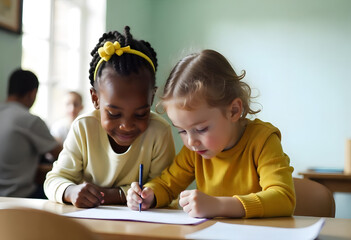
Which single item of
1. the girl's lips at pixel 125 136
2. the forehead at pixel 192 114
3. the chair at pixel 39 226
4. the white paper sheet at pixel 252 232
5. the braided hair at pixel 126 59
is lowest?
the white paper sheet at pixel 252 232

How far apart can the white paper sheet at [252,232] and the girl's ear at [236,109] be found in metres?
0.40

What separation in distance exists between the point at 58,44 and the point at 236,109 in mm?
3036

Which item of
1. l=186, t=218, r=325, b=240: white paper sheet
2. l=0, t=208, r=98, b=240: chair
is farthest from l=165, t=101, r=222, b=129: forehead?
l=0, t=208, r=98, b=240: chair

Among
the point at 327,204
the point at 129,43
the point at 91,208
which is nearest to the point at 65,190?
the point at 91,208

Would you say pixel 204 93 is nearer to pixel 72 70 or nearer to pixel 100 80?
pixel 100 80

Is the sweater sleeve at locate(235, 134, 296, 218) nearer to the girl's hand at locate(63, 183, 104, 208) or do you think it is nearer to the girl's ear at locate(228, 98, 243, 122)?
the girl's ear at locate(228, 98, 243, 122)

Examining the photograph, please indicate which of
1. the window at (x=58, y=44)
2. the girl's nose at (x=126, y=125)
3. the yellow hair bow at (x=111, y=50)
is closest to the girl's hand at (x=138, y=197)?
the girl's nose at (x=126, y=125)

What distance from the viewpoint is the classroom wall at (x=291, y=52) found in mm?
4730

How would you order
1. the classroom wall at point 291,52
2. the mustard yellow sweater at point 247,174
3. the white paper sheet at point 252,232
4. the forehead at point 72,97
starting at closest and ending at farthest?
the white paper sheet at point 252,232 → the mustard yellow sweater at point 247,174 → the forehead at point 72,97 → the classroom wall at point 291,52

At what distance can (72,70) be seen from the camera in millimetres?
4297

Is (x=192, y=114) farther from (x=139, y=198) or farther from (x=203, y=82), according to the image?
(x=139, y=198)

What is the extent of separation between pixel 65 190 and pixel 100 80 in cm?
33

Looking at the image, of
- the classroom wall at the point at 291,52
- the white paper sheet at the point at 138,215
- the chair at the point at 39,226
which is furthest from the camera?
the classroom wall at the point at 291,52

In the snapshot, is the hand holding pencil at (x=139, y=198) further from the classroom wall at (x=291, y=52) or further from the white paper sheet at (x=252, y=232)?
the classroom wall at (x=291, y=52)
